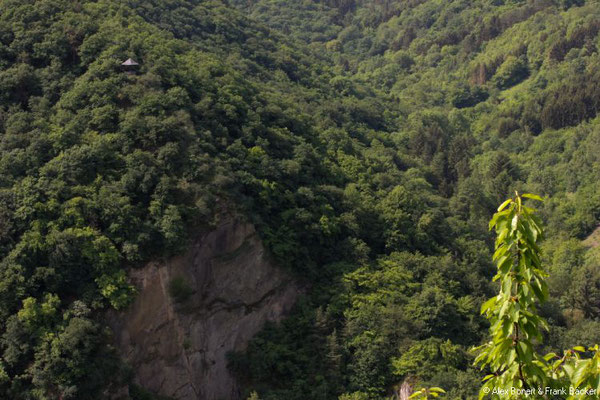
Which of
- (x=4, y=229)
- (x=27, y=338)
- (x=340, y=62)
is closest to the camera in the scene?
(x=27, y=338)

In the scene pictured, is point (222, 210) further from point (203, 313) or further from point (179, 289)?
point (203, 313)

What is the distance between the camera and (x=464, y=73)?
124 metres

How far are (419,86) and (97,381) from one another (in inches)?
3835

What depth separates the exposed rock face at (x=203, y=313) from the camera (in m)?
37.5

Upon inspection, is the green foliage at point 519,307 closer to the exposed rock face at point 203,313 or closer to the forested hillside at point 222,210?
the forested hillside at point 222,210

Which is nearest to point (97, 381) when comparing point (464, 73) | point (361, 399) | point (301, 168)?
point (361, 399)

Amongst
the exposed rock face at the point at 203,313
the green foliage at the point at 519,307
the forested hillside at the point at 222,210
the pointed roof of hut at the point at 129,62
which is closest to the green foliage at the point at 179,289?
the exposed rock face at the point at 203,313

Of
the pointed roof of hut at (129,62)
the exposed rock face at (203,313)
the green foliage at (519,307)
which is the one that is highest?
the green foliage at (519,307)

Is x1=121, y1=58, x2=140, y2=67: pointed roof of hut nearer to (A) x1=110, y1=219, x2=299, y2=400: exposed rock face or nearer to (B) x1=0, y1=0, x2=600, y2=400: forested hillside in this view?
(B) x1=0, y1=0, x2=600, y2=400: forested hillside

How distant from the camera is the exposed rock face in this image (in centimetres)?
3750

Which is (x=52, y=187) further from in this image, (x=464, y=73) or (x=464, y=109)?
(x=464, y=73)

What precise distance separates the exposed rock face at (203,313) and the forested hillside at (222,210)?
0.95 metres

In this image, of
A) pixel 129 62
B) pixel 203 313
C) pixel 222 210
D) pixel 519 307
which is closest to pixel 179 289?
pixel 203 313

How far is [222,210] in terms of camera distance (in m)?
41.1
